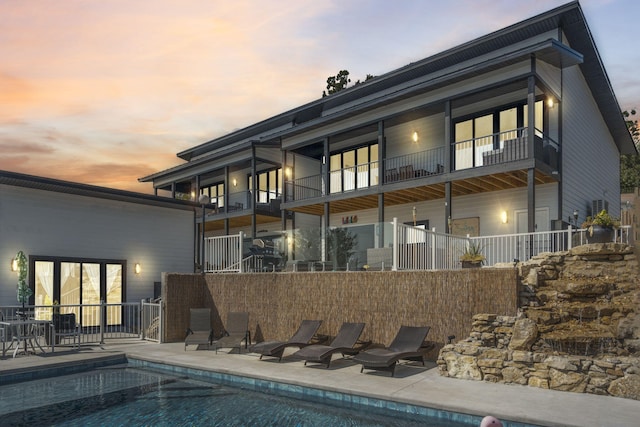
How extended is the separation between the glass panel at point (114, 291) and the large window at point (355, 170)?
9140 millimetres

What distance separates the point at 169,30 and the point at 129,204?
6098mm

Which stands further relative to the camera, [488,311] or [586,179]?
[586,179]

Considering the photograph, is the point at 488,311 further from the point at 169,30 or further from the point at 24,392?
the point at 169,30

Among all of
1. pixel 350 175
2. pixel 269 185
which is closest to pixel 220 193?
pixel 269 185

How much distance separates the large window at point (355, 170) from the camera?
20953mm

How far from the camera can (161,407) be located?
8.20 metres

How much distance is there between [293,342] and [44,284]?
8.65 metres

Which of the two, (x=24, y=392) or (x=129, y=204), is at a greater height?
(x=129, y=204)

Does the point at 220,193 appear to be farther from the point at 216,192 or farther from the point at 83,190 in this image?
the point at 83,190

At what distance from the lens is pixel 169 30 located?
14523mm

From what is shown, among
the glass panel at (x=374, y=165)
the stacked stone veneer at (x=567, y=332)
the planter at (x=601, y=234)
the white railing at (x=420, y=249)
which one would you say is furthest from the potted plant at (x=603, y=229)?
the glass panel at (x=374, y=165)

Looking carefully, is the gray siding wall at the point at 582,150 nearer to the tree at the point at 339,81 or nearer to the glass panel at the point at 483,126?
the glass panel at the point at 483,126

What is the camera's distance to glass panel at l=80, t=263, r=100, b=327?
52.7ft

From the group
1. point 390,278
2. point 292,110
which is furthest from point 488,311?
point 292,110
